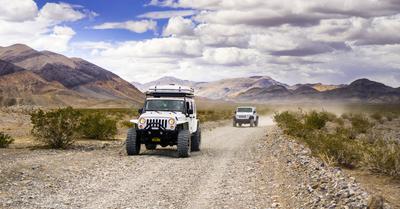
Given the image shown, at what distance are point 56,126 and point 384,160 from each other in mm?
14755

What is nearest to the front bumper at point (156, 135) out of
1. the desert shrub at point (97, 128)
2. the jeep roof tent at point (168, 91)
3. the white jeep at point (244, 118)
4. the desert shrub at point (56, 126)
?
the jeep roof tent at point (168, 91)

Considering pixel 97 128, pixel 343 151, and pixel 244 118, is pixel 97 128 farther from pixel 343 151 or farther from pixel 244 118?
pixel 244 118

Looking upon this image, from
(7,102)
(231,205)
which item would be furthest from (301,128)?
(7,102)

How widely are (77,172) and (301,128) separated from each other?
16.8 m

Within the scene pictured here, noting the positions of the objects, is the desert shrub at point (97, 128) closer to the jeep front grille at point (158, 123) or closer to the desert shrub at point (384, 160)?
the jeep front grille at point (158, 123)

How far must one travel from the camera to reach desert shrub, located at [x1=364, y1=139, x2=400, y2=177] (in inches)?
516

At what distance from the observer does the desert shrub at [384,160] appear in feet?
43.0

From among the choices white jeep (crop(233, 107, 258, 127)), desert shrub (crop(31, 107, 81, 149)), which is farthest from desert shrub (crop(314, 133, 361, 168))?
→ white jeep (crop(233, 107, 258, 127))

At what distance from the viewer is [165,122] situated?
19406 mm

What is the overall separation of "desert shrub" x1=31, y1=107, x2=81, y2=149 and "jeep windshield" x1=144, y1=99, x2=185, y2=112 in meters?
4.43

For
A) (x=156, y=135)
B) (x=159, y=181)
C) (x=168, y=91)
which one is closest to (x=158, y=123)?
(x=156, y=135)

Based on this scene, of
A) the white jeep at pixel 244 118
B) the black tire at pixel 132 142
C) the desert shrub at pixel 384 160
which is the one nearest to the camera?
the desert shrub at pixel 384 160

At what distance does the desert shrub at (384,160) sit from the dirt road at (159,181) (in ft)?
4.79

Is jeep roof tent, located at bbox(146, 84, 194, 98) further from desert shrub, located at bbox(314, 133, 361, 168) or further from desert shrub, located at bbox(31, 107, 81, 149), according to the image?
desert shrub, located at bbox(314, 133, 361, 168)
